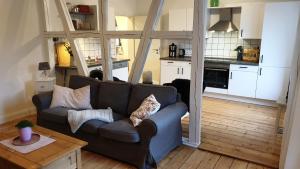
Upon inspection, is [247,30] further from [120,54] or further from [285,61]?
[120,54]

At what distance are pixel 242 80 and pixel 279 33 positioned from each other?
3.85 feet

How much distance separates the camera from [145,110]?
2.86m

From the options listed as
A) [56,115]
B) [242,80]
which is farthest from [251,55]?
[56,115]

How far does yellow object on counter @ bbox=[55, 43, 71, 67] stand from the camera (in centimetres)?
488

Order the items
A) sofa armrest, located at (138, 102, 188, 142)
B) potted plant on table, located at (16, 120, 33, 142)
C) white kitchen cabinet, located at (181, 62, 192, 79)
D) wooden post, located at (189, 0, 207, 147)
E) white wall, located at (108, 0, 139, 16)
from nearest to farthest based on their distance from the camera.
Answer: potted plant on table, located at (16, 120, 33, 142), sofa armrest, located at (138, 102, 188, 142), wooden post, located at (189, 0, 207, 147), white kitchen cabinet, located at (181, 62, 192, 79), white wall, located at (108, 0, 139, 16)

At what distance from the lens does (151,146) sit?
2.57m

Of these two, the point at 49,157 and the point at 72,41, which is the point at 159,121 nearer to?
the point at 49,157

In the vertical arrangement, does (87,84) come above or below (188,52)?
below

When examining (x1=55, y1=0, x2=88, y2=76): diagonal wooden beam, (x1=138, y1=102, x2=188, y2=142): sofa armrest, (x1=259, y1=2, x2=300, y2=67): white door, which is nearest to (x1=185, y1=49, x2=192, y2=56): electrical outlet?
(x1=259, y1=2, x2=300, y2=67): white door

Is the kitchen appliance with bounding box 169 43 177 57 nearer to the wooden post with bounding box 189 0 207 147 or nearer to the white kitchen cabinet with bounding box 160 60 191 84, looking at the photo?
the white kitchen cabinet with bounding box 160 60 191 84

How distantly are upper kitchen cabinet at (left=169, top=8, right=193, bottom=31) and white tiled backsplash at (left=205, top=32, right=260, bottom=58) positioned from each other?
59 centimetres

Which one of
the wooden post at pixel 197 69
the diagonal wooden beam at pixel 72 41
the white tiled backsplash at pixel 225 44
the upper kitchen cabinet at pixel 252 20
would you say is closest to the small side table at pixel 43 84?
the diagonal wooden beam at pixel 72 41

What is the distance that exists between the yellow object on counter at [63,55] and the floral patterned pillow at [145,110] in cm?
263

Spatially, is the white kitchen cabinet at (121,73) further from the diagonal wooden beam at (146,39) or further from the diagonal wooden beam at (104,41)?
the diagonal wooden beam at (146,39)
